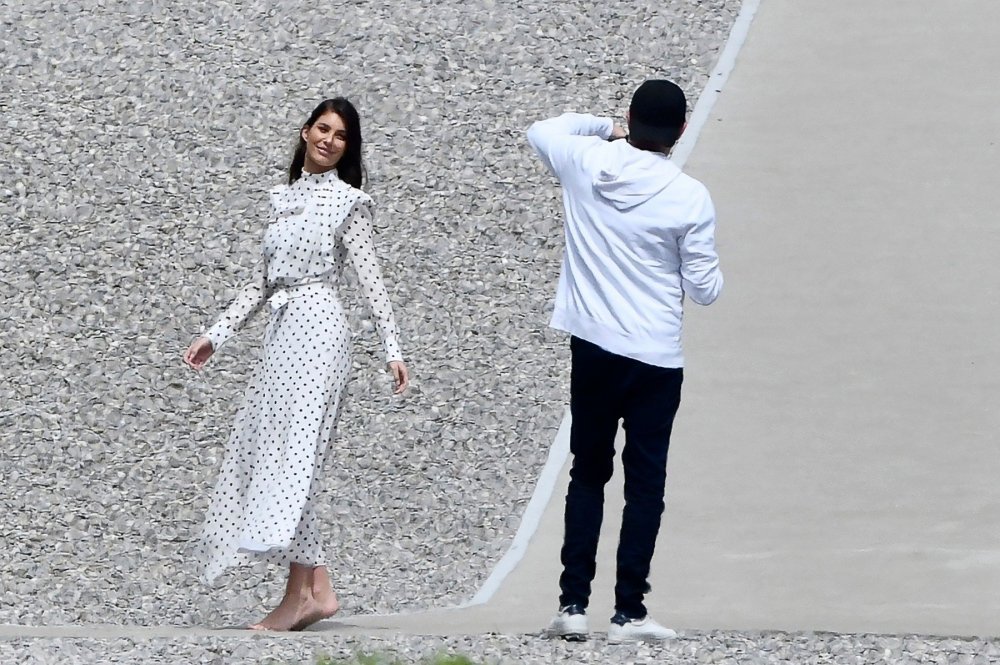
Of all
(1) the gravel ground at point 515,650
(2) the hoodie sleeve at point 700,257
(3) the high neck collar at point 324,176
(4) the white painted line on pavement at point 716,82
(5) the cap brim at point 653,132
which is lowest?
(1) the gravel ground at point 515,650

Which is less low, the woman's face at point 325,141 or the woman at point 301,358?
the woman's face at point 325,141

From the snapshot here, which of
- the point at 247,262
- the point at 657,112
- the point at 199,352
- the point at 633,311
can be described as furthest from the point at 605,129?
the point at 247,262

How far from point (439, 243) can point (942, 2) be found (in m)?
4.44

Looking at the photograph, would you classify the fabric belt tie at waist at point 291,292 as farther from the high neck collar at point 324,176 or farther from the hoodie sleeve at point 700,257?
the hoodie sleeve at point 700,257

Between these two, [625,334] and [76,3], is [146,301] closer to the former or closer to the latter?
[76,3]

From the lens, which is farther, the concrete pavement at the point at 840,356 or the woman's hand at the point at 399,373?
the concrete pavement at the point at 840,356

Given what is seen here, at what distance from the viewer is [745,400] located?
26.3ft

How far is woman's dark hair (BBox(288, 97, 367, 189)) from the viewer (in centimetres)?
565

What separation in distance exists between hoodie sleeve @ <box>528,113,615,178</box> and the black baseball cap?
0.18 metres

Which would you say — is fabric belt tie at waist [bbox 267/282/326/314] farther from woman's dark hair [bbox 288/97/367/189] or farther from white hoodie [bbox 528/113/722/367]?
white hoodie [bbox 528/113/722/367]

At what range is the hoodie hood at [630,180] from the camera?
509 cm

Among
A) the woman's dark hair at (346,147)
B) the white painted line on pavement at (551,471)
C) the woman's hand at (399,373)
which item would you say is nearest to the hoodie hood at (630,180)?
the woman's hand at (399,373)

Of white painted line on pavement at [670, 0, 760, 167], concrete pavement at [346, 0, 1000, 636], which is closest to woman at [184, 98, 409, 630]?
concrete pavement at [346, 0, 1000, 636]

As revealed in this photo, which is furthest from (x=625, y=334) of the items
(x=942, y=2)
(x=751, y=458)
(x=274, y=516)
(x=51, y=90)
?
(x=942, y=2)
